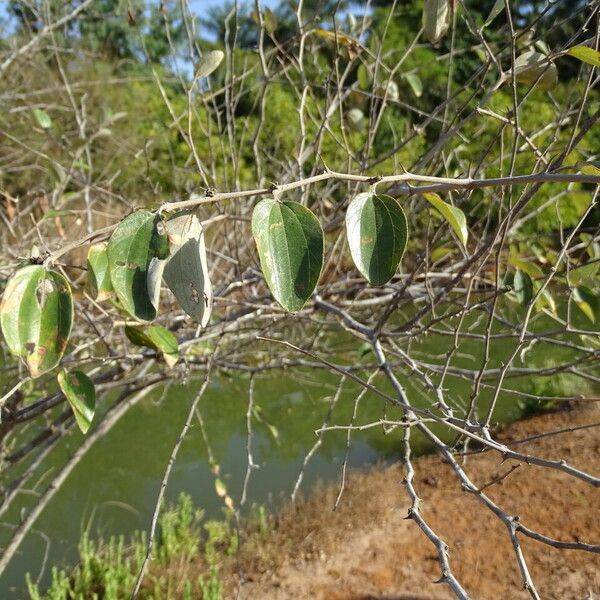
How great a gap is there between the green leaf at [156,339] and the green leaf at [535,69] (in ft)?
2.41

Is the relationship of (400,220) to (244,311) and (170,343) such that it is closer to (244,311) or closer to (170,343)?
(170,343)

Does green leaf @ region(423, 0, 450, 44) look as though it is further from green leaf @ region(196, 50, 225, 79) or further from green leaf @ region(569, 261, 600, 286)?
green leaf @ region(569, 261, 600, 286)

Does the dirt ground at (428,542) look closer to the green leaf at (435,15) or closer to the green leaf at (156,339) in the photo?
the green leaf at (156,339)

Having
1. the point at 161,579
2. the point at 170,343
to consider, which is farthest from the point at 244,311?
the point at 161,579

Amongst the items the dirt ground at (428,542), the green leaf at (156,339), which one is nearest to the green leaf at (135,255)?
the green leaf at (156,339)

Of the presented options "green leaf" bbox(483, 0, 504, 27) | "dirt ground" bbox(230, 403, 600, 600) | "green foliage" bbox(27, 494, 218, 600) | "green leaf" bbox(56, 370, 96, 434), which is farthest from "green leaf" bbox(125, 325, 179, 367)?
"dirt ground" bbox(230, 403, 600, 600)

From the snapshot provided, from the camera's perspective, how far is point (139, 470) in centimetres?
387

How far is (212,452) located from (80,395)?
321 cm

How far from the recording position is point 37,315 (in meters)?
0.47

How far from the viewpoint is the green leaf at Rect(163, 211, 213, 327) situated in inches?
18.0

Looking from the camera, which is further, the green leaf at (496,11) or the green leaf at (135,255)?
the green leaf at (496,11)

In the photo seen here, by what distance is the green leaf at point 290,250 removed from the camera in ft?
1.47

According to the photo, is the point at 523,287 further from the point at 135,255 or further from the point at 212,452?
the point at 212,452

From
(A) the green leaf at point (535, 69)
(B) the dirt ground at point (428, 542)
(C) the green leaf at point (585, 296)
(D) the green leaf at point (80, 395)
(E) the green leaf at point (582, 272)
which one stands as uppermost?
(A) the green leaf at point (535, 69)
